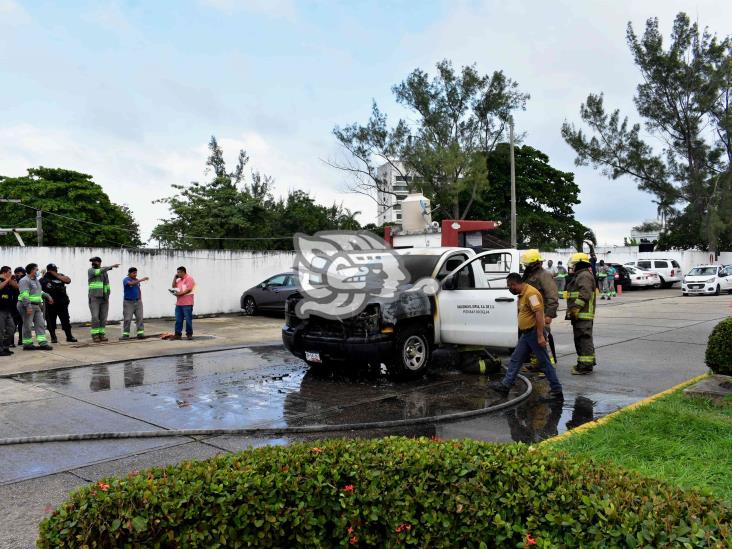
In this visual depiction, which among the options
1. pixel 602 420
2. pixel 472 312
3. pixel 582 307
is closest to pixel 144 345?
pixel 472 312

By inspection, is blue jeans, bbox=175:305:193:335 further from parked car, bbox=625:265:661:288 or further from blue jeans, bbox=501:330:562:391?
parked car, bbox=625:265:661:288

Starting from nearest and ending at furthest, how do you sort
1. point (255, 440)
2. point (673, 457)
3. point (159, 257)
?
point (673, 457) < point (255, 440) < point (159, 257)

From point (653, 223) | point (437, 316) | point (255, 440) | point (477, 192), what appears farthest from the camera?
point (653, 223)

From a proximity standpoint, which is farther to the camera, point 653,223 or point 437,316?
point 653,223

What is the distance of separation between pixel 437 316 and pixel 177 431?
4.06 m

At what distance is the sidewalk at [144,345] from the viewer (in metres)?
10.0

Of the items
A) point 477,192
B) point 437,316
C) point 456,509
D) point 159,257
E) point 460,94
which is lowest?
point 456,509

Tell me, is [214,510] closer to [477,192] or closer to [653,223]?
[477,192]

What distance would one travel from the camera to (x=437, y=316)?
8.52 metres

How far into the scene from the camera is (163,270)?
1786cm

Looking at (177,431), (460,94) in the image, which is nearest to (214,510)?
(177,431)

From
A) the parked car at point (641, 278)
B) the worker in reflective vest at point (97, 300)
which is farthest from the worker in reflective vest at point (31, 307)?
the parked car at point (641, 278)

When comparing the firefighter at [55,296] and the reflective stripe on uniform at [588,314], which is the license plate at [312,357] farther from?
the firefighter at [55,296]

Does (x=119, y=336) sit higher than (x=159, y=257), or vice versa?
(x=159, y=257)
